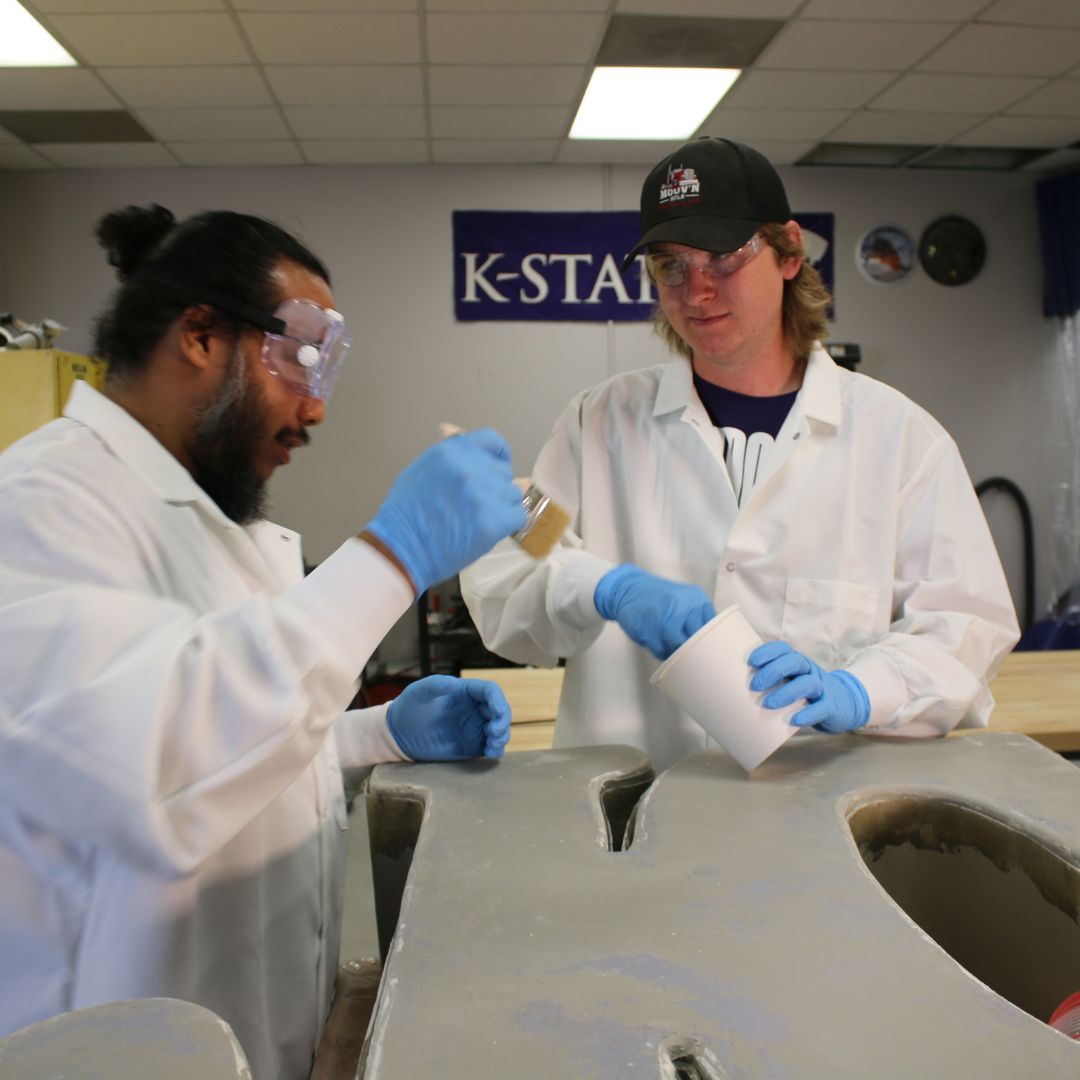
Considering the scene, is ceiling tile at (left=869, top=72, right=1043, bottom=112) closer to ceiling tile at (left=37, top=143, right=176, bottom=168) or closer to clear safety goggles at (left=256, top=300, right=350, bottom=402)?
ceiling tile at (left=37, top=143, right=176, bottom=168)

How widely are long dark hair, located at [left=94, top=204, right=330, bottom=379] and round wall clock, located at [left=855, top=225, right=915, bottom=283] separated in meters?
5.45

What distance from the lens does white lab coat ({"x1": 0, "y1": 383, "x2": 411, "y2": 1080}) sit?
2.83ft

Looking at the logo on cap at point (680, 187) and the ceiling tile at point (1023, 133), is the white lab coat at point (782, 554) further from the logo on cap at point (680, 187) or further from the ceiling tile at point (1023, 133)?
the ceiling tile at point (1023, 133)

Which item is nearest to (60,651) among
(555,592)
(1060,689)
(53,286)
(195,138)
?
(555,592)

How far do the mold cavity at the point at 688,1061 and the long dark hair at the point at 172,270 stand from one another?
3.31ft

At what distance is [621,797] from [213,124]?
4727 millimetres

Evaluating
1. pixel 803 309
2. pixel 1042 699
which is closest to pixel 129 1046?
pixel 803 309

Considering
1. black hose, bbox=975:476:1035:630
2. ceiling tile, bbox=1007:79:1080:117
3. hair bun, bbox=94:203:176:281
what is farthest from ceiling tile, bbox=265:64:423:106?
black hose, bbox=975:476:1035:630

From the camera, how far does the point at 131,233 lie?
1294 mm

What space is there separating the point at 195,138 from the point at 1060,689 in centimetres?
497

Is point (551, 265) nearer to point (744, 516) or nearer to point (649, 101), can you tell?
point (649, 101)

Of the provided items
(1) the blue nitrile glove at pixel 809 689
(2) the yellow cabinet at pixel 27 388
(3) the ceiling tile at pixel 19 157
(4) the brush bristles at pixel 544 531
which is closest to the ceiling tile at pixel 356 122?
(3) the ceiling tile at pixel 19 157

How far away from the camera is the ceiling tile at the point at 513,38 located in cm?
377

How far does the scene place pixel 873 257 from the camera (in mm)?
5965
